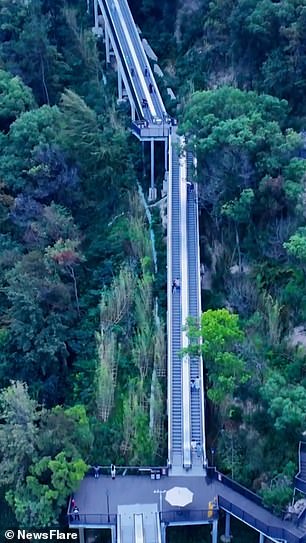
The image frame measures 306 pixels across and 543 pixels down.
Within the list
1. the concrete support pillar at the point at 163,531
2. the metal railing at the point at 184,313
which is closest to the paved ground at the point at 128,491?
the concrete support pillar at the point at 163,531

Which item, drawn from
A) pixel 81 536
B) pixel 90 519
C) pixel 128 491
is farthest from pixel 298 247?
pixel 81 536

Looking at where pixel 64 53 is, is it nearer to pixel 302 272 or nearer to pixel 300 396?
pixel 302 272

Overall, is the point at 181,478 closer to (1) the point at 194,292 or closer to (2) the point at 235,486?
(2) the point at 235,486

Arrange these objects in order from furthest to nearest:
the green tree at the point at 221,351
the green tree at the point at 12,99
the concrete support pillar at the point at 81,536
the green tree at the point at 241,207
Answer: the green tree at the point at 12,99, the green tree at the point at 241,207, the green tree at the point at 221,351, the concrete support pillar at the point at 81,536

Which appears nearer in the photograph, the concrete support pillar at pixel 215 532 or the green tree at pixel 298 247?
the concrete support pillar at pixel 215 532

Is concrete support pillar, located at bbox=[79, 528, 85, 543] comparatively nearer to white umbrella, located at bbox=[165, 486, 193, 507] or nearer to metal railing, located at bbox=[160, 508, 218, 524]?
metal railing, located at bbox=[160, 508, 218, 524]

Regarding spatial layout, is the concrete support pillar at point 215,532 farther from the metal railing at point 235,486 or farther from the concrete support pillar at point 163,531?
the concrete support pillar at point 163,531

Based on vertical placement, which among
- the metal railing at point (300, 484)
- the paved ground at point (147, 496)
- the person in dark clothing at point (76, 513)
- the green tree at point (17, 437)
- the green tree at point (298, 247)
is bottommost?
the person in dark clothing at point (76, 513)

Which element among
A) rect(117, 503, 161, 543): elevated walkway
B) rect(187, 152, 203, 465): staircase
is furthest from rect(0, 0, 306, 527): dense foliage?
rect(117, 503, 161, 543): elevated walkway
